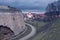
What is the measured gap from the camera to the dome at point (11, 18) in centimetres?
902

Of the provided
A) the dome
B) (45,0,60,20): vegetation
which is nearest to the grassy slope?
(45,0,60,20): vegetation

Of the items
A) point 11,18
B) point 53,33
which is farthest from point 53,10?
point 11,18

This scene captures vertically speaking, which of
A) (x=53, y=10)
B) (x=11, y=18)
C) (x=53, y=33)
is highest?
(x=53, y=10)

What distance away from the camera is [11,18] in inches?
359

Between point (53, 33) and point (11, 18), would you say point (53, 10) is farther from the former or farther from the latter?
point (11, 18)

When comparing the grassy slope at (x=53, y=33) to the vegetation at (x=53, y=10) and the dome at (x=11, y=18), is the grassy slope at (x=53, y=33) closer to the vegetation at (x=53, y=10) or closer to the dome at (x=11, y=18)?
the vegetation at (x=53, y=10)

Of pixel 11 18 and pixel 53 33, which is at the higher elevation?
pixel 11 18

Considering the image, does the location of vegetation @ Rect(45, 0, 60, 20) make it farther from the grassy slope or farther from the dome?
the dome

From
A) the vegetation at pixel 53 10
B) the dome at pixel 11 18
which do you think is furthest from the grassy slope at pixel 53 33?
the dome at pixel 11 18

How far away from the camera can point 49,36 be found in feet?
29.3

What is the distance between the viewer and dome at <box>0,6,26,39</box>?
902 cm

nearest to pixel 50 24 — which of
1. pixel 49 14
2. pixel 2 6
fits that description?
pixel 49 14

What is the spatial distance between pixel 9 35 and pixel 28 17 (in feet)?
3.00

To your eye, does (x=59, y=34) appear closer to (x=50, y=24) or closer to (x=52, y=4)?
(x=50, y=24)
